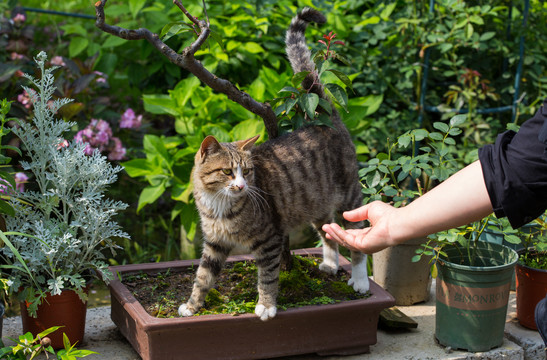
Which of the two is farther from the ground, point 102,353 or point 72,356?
point 72,356

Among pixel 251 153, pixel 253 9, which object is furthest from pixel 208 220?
pixel 253 9

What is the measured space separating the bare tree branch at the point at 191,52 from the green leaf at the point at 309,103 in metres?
0.17

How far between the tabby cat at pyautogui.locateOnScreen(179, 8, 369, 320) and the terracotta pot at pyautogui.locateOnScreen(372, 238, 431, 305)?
351 mm

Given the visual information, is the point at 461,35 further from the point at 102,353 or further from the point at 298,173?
the point at 102,353

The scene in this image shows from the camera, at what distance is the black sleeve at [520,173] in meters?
1.52

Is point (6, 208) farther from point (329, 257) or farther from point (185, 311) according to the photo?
point (329, 257)

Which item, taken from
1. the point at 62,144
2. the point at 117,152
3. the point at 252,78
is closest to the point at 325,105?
the point at 62,144

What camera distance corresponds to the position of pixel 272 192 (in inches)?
118

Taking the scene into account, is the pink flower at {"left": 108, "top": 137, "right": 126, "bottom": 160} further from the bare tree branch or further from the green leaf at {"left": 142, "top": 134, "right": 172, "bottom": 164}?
the bare tree branch

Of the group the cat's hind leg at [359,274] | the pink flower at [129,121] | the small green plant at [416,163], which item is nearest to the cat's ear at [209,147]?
the small green plant at [416,163]

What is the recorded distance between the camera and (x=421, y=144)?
16.7 feet

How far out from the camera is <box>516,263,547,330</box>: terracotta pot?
10.4 ft

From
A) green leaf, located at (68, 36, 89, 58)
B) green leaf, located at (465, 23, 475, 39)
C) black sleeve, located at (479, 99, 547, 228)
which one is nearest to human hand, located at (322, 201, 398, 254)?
black sleeve, located at (479, 99, 547, 228)

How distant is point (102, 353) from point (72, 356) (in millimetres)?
445
